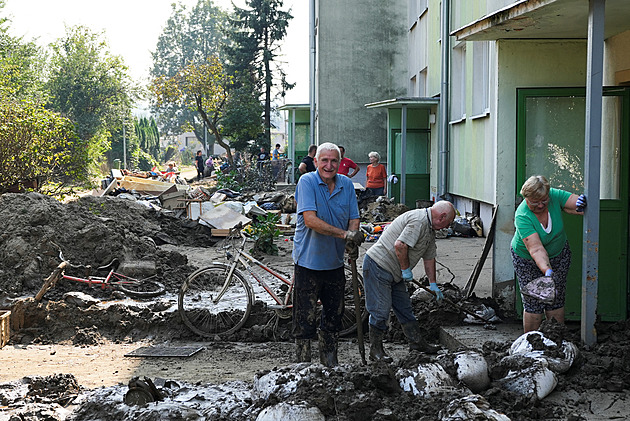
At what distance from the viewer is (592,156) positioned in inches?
233

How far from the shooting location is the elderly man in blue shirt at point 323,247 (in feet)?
19.7

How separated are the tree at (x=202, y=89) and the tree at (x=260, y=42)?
140 centimetres

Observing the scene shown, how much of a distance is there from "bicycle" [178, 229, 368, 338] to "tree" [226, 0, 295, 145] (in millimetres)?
36791

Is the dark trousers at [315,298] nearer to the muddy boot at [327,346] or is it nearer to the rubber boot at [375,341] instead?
the muddy boot at [327,346]

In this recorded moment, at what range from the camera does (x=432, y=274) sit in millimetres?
6430

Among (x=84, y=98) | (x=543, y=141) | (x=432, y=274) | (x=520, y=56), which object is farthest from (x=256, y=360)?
(x=84, y=98)

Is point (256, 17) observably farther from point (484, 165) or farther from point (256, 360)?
point (256, 360)

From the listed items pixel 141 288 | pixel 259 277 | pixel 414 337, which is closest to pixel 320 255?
A: pixel 414 337

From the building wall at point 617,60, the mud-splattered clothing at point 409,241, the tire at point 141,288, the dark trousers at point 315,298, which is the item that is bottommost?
the tire at point 141,288

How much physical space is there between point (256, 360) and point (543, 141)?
11.8 feet

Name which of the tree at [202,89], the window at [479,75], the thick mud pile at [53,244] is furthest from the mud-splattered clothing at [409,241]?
the tree at [202,89]

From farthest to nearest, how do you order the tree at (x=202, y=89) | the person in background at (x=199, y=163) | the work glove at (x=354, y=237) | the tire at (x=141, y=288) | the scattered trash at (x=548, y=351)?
the person in background at (x=199, y=163) < the tree at (x=202, y=89) < the tire at (x=141, y=288) < the work glove at (x=354, y=237) < the scattered trash at (x=548, y=351)

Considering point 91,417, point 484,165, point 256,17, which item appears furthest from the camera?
point 256,17

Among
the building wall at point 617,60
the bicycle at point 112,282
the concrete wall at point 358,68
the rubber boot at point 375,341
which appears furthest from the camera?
the concrete wall at point 358,68
